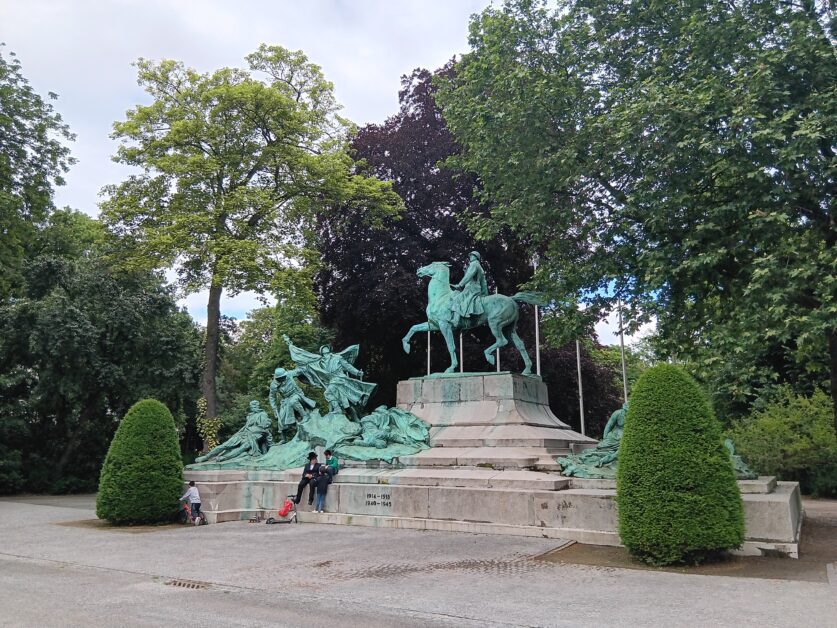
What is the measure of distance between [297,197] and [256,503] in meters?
14.9

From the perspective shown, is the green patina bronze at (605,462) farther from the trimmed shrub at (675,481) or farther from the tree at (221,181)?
the tree at (221,181)

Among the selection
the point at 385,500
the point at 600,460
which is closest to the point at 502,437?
the point at 600,460

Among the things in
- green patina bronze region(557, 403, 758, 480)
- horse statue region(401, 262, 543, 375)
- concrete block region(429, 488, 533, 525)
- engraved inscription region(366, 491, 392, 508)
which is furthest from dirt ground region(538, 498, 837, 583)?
horse statue region(401, 262, 543, 375)

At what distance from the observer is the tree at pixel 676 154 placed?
1144cm

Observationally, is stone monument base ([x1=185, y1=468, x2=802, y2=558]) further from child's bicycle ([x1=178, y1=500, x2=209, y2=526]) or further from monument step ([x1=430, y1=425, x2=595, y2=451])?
monument step ([x1=430, y1=425, x2=595, y2=451])

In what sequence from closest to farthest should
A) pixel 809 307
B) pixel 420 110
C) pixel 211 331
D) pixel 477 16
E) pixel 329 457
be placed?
pixel 809 307, pixel 329 457, pixel 477 16, pixel 211 331, pixel 420 110

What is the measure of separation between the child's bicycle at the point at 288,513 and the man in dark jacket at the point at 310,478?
0.59 feet

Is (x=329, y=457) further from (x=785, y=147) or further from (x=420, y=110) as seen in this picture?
(x=420, y=110)

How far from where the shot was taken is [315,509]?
13883 mm

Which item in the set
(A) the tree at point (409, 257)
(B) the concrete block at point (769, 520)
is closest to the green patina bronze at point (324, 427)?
A: (B) the concrete block at point (769, 520)

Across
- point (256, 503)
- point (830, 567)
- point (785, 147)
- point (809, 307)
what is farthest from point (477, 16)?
point (830, 567)

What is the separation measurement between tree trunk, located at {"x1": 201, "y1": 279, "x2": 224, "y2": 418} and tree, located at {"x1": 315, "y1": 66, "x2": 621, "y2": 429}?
5.00 metres

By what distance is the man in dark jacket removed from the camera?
45.3 feet

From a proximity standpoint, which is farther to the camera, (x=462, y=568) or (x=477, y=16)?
(x=477, y=16)
